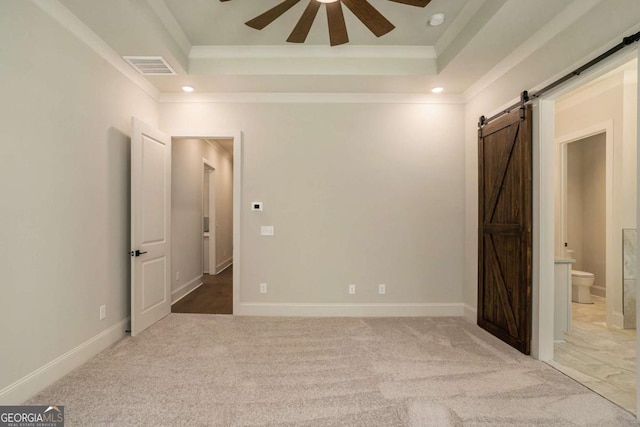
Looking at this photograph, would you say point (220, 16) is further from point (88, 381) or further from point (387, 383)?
point (387, 383)

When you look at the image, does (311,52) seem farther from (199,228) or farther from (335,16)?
(199,228)

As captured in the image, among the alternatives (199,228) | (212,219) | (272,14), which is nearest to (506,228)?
(272,14)

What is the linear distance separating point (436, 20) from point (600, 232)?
185 inches

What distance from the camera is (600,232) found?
4883 millimetres

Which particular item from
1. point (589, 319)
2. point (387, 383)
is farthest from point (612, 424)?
point (589, 319)

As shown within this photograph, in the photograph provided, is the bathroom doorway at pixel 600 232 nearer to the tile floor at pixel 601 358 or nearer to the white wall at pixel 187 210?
the tile floor at pixel 601 358

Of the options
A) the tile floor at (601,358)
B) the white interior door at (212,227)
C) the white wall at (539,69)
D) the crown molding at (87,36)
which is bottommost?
the tile floor at (601,358)

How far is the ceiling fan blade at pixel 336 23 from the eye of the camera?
202 centimetres

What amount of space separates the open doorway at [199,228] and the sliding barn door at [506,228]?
A: 3.12m

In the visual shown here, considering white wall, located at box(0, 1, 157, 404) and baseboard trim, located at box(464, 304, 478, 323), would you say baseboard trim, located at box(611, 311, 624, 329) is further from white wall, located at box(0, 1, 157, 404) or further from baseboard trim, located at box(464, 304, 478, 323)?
white wall, located at box(0, 1, 157, 404)

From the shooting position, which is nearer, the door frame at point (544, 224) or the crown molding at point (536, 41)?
the crown molding at point (536, 41)

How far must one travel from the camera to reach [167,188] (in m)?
3.64

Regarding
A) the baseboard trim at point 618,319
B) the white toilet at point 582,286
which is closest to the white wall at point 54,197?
the baseboard trim at point 618,319

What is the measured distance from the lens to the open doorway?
14.4ft
